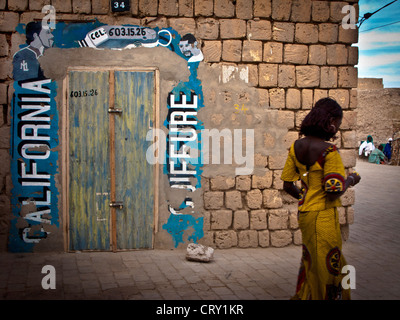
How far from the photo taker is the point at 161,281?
4926 millimetres

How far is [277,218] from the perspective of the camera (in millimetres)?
6410

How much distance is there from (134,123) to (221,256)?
84.9 inches

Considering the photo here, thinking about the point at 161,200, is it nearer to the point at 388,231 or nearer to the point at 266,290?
the point at 266,290

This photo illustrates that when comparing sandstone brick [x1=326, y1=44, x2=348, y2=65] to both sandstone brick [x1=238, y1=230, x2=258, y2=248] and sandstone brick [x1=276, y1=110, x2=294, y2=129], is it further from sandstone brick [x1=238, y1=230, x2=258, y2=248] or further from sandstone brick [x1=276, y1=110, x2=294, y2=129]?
sandstone brick [x1=238, y1=230, x2=258, y2=248]

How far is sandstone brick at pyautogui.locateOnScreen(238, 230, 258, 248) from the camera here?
6.35m

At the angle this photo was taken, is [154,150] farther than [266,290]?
Yes

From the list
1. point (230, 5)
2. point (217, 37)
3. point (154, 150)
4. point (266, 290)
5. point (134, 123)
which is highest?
point (230, 5)

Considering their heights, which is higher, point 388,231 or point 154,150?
point 154,150

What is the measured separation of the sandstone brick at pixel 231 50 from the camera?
621cm

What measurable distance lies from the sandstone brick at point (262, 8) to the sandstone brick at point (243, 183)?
7.54 feet

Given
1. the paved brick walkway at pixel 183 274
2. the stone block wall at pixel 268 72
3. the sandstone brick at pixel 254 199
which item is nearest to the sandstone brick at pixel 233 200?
the stone block wall at pixel 268 72
